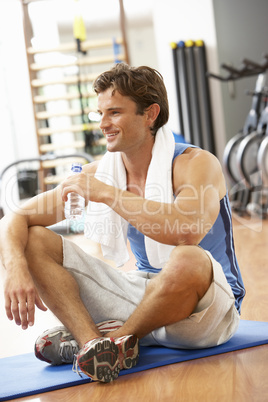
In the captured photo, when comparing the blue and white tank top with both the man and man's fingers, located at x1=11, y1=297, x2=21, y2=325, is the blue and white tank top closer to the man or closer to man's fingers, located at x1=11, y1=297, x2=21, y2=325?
the man

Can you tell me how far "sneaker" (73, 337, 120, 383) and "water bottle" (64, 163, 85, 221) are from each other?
423 mm

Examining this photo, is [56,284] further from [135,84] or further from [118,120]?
[135,84]

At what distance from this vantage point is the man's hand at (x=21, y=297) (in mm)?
1606

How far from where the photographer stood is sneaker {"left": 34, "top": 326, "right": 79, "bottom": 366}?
5.66 feet

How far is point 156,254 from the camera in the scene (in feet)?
5.92

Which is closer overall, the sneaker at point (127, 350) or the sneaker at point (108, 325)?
the sneaker at point (127, 350)

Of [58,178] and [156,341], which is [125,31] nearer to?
[58,178]

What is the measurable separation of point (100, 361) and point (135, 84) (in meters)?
0.90

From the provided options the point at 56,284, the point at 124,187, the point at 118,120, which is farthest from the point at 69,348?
the point at 118,120

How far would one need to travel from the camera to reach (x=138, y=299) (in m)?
1.84

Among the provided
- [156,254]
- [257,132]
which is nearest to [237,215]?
[257,132]

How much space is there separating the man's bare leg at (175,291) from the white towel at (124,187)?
0.21m

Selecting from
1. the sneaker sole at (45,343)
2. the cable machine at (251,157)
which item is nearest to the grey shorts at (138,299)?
the sneaker sole at (45,343)

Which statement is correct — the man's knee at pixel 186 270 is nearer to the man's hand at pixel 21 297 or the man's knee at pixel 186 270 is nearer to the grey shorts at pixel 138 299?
the grey shorts at pixel 138 299
